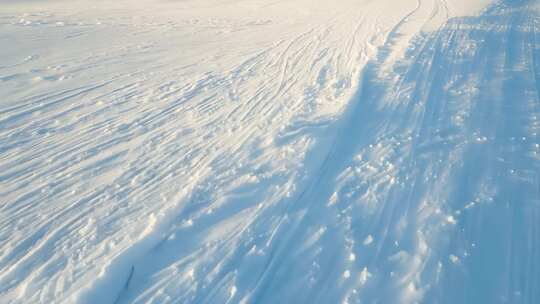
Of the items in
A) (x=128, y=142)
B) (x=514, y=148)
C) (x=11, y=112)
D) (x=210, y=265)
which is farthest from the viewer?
(x=11, y=112)

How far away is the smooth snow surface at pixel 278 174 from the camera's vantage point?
124 inches

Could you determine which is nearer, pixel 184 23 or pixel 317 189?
pixel 317 189

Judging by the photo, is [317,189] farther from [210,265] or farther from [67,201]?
[67,201]

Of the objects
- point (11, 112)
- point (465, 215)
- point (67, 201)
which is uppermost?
point (11, 112)

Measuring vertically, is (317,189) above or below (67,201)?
below

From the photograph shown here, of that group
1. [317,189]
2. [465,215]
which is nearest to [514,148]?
[465,215]

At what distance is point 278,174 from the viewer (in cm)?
435

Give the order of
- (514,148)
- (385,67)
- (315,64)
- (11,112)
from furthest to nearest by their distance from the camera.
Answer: (315,64)
(385,67)
(11,112)
(514,148)

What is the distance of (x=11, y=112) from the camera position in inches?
229

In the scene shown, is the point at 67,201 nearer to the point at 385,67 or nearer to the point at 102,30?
the point at 385,67

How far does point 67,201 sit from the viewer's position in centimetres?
399

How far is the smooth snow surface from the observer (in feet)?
10.4

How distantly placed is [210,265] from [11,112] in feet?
15.4

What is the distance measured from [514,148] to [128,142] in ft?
16.5
